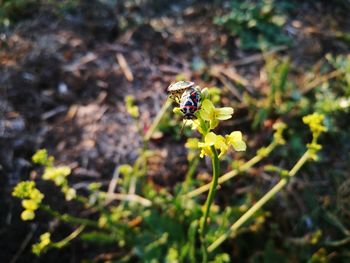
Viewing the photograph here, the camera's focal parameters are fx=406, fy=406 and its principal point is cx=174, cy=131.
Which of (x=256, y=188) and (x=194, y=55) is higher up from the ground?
(x=194, y=55)

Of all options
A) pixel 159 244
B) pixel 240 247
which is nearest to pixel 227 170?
pixel 240 247

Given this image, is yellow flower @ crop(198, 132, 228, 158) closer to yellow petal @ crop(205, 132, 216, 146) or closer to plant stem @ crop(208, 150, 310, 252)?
yellow petal @ crop(205, 132, 216, 146)

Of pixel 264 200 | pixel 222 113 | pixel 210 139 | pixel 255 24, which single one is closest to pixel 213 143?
pixel 210 139

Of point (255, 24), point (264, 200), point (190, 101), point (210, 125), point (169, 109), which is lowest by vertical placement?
point (169, 109)

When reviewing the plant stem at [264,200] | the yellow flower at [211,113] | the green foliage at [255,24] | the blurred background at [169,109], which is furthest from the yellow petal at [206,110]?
the green foliage at [255,24]

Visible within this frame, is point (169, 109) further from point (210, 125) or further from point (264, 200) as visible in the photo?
point (210, 125)

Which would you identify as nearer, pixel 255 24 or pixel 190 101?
pixel 190 101

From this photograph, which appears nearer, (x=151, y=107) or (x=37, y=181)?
(x=37, y=181)

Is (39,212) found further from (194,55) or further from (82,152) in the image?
(194,55)
